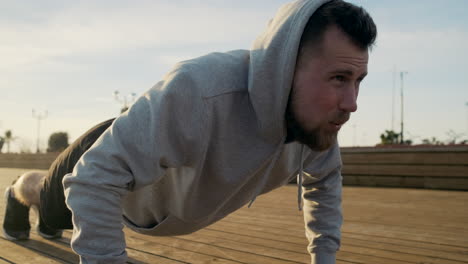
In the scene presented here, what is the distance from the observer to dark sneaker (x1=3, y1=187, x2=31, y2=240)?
2.78 meters

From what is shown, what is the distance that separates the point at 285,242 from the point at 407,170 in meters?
4.68

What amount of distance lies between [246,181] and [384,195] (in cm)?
453

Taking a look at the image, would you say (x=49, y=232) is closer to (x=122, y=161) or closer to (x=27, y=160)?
(x=122, y=161)

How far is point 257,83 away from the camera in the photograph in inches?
56.6

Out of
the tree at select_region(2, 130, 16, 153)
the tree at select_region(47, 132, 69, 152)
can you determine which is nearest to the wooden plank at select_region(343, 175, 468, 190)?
the tree at select_region(47, 132, 69, 152)

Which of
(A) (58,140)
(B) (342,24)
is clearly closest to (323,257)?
(B) (342,24)

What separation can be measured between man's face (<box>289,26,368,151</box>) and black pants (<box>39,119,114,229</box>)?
1.07 m

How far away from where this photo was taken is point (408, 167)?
22.0 feet

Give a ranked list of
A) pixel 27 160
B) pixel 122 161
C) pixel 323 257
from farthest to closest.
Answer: pixel 27 160 → pixel 323 257 → pixel 122 161

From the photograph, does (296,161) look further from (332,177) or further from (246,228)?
(246,228)

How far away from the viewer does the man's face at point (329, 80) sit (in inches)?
55.3

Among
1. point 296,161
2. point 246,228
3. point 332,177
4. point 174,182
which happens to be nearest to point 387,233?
point 246,228

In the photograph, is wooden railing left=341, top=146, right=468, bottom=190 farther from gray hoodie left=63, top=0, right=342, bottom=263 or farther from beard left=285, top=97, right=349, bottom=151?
beard left=285, top=97, right=349, bottom=151

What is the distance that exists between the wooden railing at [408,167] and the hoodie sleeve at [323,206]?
16.0 ft
